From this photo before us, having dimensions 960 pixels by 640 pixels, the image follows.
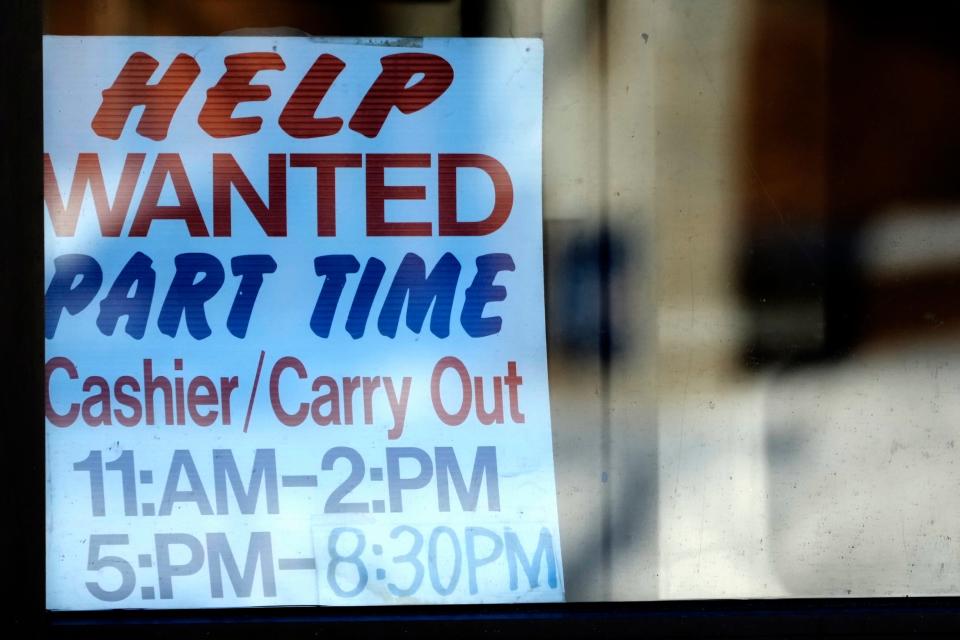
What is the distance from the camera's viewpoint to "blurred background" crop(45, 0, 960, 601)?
2.71 meters

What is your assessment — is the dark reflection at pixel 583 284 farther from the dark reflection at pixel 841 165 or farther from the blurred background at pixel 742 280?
the dark reflection at pixel 841 165

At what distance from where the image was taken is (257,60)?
2689 millimetres

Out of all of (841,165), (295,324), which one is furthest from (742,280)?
(295,324)

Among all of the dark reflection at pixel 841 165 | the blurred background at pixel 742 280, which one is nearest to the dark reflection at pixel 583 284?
the blurred background at pixel 742 280

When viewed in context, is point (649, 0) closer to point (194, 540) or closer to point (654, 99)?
point (654, 99)

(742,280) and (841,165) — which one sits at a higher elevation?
(841,165)

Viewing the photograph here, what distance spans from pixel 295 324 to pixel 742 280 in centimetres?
114

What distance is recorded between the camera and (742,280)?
2.74 m

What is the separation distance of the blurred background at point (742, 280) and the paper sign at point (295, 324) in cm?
10

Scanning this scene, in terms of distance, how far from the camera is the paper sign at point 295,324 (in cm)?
267

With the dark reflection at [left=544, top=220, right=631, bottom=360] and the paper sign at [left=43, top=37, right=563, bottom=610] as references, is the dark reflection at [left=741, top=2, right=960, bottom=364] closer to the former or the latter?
the dark reflection at [left=544, top=220, right=631, bottom=360]

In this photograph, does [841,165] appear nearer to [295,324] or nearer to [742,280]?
[742,280]

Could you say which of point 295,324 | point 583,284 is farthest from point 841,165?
point 295,324

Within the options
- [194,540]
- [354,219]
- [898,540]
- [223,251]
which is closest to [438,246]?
[354,219]
